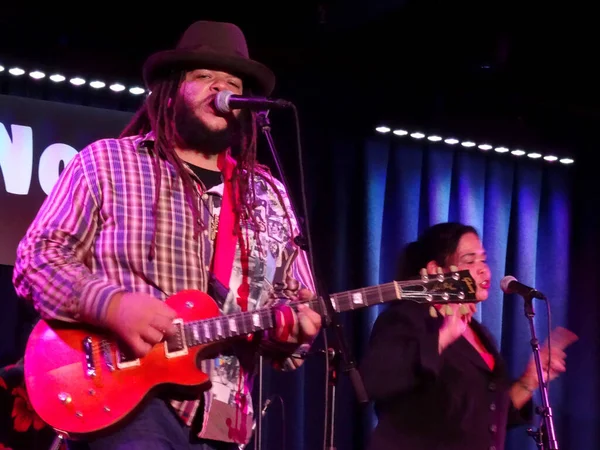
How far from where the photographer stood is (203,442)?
251 centimetres

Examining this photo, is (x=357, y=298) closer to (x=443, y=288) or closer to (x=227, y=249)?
(x=443, y=288)

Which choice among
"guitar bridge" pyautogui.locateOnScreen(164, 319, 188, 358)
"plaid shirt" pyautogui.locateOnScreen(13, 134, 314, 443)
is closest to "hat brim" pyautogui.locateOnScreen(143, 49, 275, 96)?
"plaid shirt" pyautogui.locateOnScreen(13, 134, 314, 443)

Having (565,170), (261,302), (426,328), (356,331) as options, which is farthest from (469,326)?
(565,170)

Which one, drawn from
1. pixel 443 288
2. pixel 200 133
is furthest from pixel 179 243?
pixel 443 288

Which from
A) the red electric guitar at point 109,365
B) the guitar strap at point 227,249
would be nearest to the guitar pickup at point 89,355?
the red electric guitar at point 109,365

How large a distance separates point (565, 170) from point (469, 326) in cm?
285

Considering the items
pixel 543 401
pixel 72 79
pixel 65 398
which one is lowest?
pixel 543 401

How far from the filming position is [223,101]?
9.09 feet

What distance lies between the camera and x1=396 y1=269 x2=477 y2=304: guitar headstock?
2.92 metres

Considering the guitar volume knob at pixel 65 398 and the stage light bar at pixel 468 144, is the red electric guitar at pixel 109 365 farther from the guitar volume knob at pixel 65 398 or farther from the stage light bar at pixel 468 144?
the stage light bar at pixel 468 144

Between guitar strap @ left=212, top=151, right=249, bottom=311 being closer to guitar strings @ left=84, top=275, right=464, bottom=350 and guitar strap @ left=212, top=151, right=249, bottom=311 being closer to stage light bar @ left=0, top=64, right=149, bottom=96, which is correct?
guitar strings @ left=84, top=275, right=464, bottom=350

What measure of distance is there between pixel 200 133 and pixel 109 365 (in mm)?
809

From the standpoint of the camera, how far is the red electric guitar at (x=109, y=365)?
2.43 meters

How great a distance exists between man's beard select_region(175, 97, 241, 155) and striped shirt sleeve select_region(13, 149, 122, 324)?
1.17 feet
